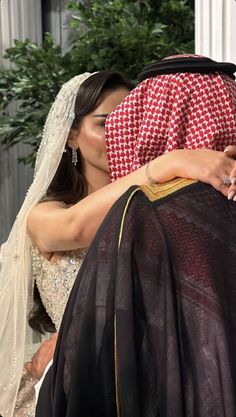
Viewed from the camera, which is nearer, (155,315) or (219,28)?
(155,315)

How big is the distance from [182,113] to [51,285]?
79 cm

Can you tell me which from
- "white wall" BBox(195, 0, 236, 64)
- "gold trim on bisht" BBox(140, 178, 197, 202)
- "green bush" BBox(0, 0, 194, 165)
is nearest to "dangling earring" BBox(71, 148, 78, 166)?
"white wall" BBox(195, 0, 236, 64)

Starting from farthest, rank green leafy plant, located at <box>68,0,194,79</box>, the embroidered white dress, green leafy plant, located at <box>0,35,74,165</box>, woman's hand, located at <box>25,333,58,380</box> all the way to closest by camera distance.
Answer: green leafy plant, located at <box>0,35,74,165</box>, green leafy plant, located at <box>68,0,194,79</box>, the embroidered white dress, woman's hand, located at <box>25,333,58,380</box>

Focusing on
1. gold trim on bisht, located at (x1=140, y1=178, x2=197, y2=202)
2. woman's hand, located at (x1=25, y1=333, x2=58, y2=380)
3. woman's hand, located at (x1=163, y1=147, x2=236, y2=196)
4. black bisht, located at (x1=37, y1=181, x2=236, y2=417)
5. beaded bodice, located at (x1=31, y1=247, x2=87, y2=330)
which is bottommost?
woman's hand, located at (x1=25, y1=333, x2=58, y2=380)

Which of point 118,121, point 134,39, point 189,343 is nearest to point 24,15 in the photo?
point 134,39

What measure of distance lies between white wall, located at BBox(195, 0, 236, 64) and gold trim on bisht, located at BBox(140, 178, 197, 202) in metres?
0.77

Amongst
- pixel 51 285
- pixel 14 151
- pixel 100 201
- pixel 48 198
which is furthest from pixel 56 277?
pixel 14 151

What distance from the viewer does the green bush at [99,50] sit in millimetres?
2717

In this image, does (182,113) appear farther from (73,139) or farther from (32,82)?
(32,82)

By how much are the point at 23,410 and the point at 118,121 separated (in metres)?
0.82

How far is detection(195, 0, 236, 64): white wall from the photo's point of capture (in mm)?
1565

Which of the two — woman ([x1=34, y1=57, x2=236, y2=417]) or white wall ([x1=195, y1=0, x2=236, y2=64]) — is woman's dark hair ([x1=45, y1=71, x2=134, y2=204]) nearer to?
white wall ([x1=195, y1=0, x2=236, y2=64])

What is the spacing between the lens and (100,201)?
1.12 metres

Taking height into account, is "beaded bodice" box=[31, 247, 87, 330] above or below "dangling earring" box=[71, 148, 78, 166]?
below
